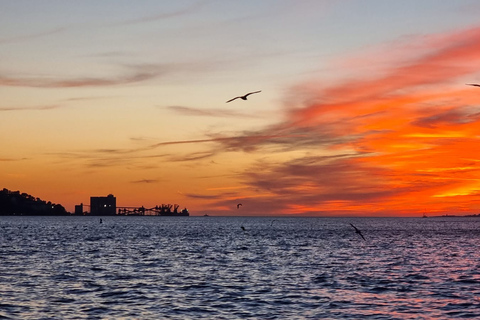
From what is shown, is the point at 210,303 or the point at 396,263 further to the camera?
the point at 396,263

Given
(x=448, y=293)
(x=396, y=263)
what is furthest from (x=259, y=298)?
(x=396, y=263)

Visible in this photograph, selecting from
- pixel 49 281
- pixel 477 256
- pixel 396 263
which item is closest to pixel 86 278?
pixel 49 281

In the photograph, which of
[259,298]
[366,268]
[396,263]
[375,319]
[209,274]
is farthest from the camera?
[396,263]

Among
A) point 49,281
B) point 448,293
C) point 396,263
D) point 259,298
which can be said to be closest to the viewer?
point 259,298

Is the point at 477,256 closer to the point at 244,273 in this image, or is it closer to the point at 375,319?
the point at 244,273

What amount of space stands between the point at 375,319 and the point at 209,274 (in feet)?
81.8

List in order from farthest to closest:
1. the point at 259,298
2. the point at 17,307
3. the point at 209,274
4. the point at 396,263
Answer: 1. the point at 396,263
2. the point at 209,274
3. the point at 259,298
4. the point at 17,307

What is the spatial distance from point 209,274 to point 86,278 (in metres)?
11.0

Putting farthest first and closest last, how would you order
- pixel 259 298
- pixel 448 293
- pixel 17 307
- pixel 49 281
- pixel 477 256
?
pixel 477 256, pixel 49 281, pixel 448 293, pixel 259 298, pixel 17 307

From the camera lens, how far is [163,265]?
222 ft

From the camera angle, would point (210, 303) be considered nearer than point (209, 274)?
Yes

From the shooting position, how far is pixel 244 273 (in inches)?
2334

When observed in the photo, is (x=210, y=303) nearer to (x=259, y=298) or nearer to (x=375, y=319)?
(x=259, y=298)

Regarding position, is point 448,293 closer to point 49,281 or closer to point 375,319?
point 375,319
